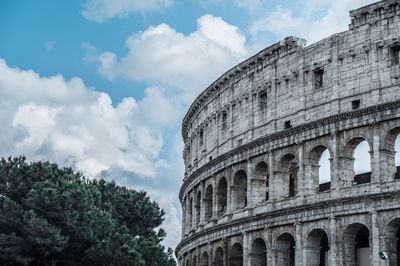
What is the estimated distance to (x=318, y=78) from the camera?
36625mm

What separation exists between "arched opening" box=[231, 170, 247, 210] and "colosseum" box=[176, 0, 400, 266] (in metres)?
0.05

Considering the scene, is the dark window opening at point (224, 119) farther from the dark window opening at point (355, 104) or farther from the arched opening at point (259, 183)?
the dark window opening at point (355, 104)

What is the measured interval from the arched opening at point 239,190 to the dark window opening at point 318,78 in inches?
283

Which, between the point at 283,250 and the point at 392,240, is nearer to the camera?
the point at 392,240

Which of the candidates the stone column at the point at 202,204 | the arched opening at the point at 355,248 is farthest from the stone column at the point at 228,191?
the arched opening at the point at 355,248

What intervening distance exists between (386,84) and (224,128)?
12.8 metres

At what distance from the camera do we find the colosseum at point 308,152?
32812 millimetres

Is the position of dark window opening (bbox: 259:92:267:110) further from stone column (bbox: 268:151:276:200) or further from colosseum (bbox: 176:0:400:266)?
stone column (bbox: 268:151:276:200)

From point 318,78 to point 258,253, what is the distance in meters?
9.48

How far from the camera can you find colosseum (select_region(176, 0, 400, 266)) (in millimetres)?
32812

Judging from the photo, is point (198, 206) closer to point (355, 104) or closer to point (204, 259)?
point (204, 259)

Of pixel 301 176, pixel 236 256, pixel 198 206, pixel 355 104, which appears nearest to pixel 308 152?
pixel 301 176

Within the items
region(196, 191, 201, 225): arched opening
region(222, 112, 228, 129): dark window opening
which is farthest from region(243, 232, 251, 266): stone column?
region(196, 191, 201, 225): arched opening

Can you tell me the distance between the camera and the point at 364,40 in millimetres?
34531
